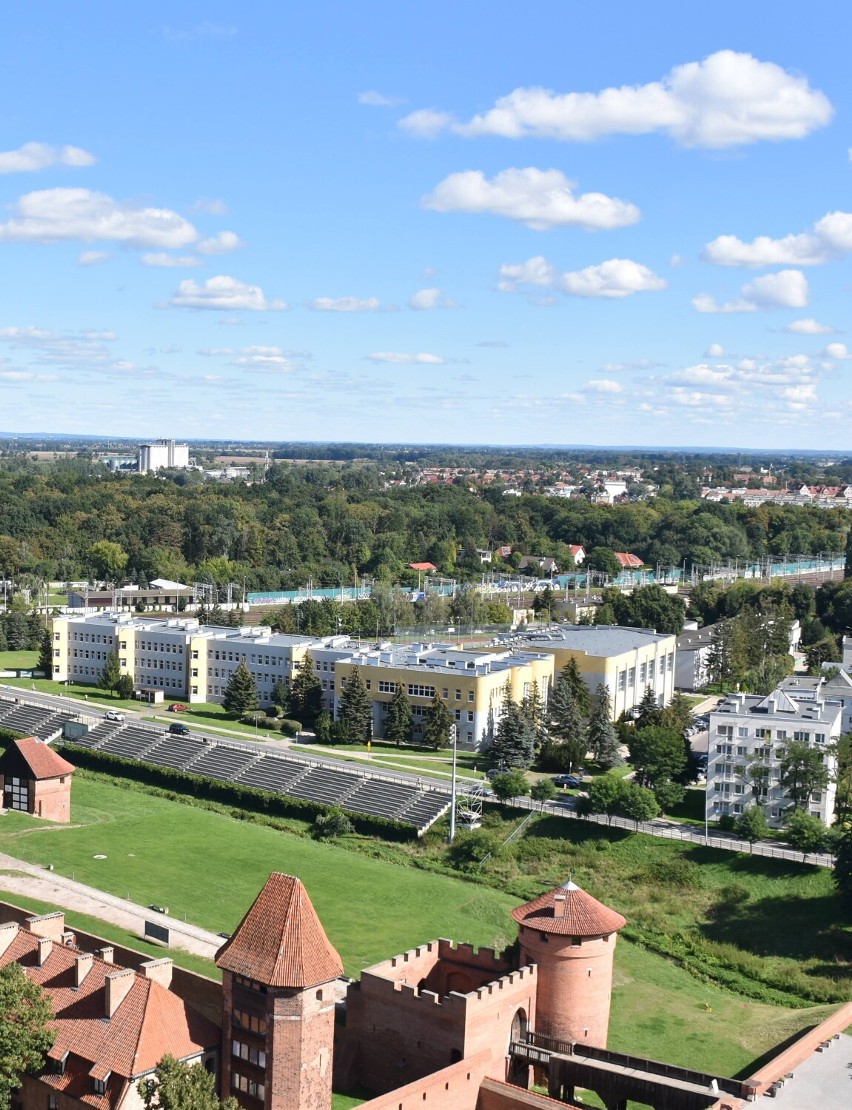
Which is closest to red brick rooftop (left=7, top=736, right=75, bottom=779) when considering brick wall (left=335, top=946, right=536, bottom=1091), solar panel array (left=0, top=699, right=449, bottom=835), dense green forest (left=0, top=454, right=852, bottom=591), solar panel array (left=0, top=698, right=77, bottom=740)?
solar panel array (left=0, top=699, right=449, bottom=835)

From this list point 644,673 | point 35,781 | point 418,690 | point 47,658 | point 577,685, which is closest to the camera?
point 35,781

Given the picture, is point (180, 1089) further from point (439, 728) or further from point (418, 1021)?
point (439, 728)

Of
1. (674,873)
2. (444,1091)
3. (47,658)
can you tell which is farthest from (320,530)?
(444,1091)

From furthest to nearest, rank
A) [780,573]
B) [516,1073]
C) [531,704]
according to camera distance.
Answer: [780,573], [531,704], [516,1073]

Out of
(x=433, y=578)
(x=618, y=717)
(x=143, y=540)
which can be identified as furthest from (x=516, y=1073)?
(x=143, y=540)

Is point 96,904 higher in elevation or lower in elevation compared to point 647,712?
lower

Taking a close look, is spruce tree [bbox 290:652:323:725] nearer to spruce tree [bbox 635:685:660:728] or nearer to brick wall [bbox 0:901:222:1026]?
spruce tree [bbox 635:685:660:728]

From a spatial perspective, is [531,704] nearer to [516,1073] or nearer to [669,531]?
[516,1073]

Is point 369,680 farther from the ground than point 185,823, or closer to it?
farther from the ground
